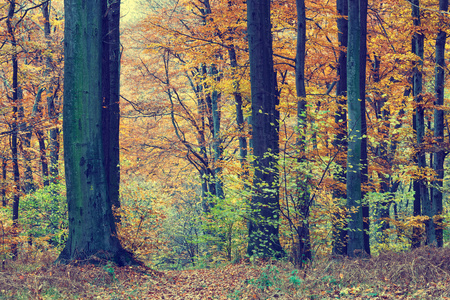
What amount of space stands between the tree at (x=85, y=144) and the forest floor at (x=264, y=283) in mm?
493

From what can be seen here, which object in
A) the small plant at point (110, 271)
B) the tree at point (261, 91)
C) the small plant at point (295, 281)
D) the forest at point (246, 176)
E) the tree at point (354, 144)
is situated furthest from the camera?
the tree at point (354, 144)

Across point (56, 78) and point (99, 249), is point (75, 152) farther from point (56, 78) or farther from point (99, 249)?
point (56, 78)

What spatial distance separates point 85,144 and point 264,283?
390cm

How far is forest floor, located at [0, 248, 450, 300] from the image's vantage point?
489 centimetres

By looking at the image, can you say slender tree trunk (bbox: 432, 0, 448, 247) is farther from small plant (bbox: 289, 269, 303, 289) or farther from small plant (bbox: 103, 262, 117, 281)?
small plant (bbox: 103, 262, 117, 281)

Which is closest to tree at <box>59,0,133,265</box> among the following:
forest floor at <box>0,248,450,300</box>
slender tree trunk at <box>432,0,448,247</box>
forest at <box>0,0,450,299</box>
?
forest at <box>0,0,450,299</box>

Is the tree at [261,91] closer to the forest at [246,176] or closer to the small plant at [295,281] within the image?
the forest at [246,176]

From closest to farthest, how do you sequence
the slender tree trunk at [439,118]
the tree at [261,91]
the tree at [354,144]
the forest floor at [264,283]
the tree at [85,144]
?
the forest floor at [264,283] < the tree at [85,144] < the tree at [261,91] < the tree at [354,144] < the slender tree trunk at [439,118]

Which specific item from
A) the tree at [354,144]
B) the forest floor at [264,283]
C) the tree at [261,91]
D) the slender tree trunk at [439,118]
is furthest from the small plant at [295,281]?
the slender tree trunk at [439,118]

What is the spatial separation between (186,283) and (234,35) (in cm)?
822

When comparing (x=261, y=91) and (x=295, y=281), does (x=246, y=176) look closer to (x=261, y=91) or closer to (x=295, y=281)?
(x=261, y=91)

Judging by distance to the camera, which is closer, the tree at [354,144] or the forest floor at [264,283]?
the forest floor at [264,283]

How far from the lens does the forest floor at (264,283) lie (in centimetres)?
489

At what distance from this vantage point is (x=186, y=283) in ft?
22.2
